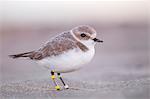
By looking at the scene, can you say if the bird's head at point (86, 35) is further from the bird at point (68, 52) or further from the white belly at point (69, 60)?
the white belly at point (69, 60)

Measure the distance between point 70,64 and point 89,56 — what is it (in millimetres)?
400

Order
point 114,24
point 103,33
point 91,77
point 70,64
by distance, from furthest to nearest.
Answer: point 114,24 → point 103,33 → point 91,77 → point 70,64

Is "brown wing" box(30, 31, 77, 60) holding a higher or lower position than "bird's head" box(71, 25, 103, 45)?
lower

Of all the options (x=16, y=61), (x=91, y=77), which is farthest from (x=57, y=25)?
(x=91, y=77)

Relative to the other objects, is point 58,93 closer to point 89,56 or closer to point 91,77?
point 89,56

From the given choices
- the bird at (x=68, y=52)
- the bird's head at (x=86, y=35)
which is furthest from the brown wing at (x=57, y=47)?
the bird's head at (x=86, y=35)

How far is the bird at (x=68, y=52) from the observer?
8305 millimetres

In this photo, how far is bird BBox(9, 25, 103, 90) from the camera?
27.2 ft

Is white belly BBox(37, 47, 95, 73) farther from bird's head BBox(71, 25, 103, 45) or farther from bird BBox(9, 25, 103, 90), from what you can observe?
bird's head BBox(71, 25, 103, 45)

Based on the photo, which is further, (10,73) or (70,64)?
(10,73)

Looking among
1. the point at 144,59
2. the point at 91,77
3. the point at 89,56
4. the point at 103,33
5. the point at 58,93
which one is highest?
the point at 103,33

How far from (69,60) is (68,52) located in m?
0.15

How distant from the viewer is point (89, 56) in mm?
8461

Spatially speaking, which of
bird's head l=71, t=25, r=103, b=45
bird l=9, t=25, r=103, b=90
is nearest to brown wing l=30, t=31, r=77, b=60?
bird l=9, t=25, r=103, b=90
